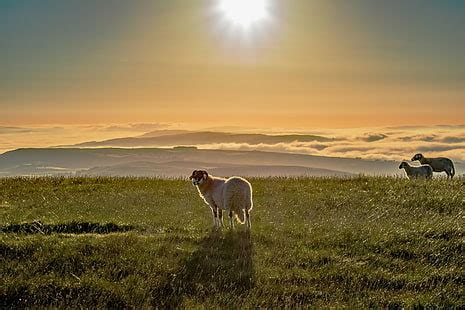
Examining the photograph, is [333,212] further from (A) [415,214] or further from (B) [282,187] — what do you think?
(B) [282,187]

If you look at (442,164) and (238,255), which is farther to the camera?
(442,164)

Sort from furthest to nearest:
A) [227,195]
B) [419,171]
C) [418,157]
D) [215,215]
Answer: [418,157], [419,171], [215,215], [227,195]

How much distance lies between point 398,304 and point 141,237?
29.7 feet

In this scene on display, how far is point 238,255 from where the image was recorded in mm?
16688

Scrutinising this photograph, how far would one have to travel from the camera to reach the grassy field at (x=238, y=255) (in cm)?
1449

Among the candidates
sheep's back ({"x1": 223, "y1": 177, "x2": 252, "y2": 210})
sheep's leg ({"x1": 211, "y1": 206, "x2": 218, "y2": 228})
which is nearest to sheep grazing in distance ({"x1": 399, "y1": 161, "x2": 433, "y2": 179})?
sheep's leg ({"x1": 211, "y1": 206, "x2": 218, "y2": 228})

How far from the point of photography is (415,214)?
73.5ft

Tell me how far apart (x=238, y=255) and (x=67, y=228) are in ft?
24.6

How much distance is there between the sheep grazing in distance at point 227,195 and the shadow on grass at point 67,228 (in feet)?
10.8

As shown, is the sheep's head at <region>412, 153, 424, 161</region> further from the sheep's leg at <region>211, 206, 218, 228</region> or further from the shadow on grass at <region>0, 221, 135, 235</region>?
the shadow on grass at <region>0, 221, 135, 235</region>

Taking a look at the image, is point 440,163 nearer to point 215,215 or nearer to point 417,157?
point 417,157

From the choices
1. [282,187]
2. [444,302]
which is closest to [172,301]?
[444,302]

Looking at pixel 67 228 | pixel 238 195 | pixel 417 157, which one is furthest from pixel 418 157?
pixel 67 228

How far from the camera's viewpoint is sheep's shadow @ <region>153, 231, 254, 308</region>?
47.3ft
